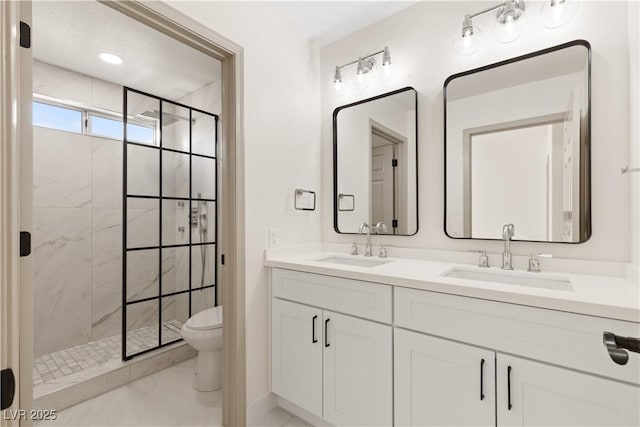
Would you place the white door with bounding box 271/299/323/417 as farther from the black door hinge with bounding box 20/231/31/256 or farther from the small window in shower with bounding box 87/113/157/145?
the small window in shower with bounding box 87/113/157/145

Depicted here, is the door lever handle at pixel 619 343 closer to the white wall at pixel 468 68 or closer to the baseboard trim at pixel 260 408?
the white wall at pixel 468 68

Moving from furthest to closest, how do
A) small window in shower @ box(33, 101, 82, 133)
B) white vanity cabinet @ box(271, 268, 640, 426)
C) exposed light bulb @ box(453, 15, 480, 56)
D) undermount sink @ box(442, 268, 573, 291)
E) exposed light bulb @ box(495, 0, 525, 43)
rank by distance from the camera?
1. small window in shower @ box(33, 101, 82, 133)
2. exposed light bulb @ box(453, 15, 480, 56)
3. exposed light bulb @ box(495, 0, 525, 43)
4. undermount sink @ box(442, 268, 573, 291)
5. white vanity cabinet @ box(271, 268, 640, 426)

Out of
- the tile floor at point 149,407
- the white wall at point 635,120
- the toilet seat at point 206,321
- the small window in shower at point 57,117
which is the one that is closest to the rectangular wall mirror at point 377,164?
the white wall at point 635,120

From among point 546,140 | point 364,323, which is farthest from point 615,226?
point 364,323

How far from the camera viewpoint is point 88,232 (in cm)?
271

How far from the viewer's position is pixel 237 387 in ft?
5.49

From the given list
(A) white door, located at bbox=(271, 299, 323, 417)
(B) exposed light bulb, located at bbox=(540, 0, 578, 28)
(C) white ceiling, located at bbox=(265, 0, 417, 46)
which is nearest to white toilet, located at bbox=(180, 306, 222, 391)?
(A) white door, located at bbox=(271, 299, 323, 417)

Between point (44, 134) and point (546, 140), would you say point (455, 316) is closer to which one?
point (546, 140)

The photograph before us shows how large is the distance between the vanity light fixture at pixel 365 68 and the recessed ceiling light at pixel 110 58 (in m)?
1.68

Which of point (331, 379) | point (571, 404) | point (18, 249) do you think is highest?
point (18, 249)

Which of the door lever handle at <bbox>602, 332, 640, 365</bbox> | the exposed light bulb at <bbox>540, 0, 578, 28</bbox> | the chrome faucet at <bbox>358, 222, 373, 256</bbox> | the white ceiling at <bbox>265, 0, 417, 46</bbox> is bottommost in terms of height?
the door lever handle at <bbox>602, 332, 640, 365</bbox>

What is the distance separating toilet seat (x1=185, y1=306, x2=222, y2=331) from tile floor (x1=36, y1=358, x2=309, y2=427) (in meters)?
0.43

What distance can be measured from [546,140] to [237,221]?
1.64 meters

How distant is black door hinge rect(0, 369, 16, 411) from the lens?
0.85 m
